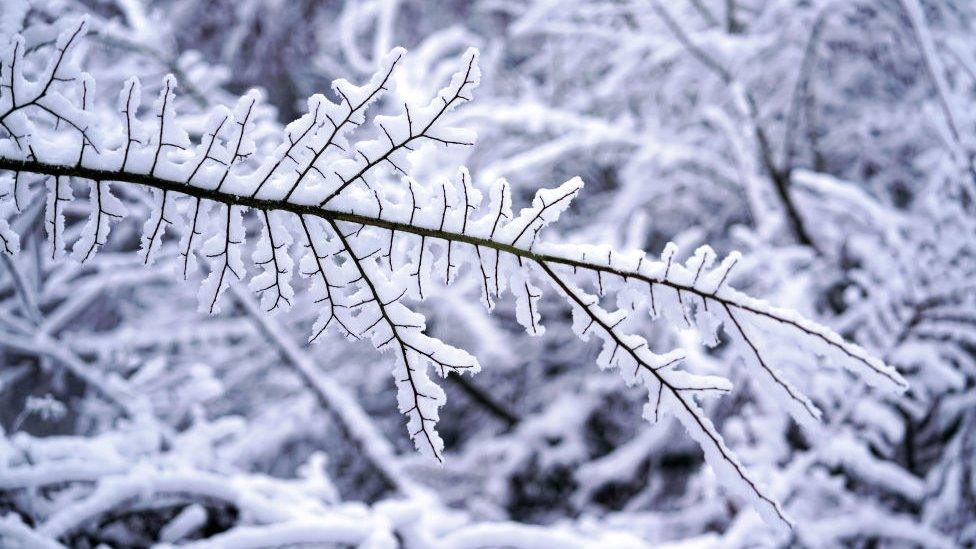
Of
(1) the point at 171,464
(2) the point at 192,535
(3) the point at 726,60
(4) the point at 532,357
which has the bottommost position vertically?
(2) the point at 192,535

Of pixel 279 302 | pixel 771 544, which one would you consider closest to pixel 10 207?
pixel 279 302

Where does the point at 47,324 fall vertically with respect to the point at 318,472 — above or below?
above

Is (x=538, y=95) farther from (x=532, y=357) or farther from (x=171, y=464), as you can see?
(x=171, y=464)

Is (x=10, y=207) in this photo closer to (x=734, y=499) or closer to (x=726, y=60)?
(x=734, y=499)

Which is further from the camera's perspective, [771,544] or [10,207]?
[771,544]

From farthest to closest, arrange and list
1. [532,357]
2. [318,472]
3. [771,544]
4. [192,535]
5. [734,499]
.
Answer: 1. [532,357]
2. [734,499]
3. [318,472]
4. [771,544]
5. [192,535]

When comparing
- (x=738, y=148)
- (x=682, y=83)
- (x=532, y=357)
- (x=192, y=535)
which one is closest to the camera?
(x=192, y=535)
